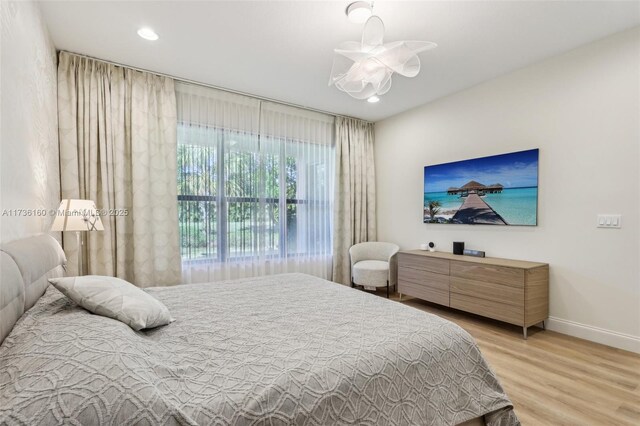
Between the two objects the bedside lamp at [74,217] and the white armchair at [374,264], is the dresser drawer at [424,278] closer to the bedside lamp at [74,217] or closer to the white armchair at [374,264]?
the white armchair at [374,264]

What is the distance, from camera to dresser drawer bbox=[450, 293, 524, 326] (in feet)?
9.53

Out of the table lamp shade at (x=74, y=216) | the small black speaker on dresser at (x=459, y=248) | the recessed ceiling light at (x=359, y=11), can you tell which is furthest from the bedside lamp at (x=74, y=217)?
the small black speaker on dresser at (x=459, y=248)

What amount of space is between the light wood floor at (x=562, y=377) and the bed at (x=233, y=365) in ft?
2.33

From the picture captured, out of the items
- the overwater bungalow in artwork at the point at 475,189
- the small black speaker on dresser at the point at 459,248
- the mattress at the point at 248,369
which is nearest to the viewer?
the mattress at the point at 248,369

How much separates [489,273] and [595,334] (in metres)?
0.97

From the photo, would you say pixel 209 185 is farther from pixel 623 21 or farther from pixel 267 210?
pixel 623 21

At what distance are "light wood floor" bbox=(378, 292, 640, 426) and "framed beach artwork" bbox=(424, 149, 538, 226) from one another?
117 centimetres

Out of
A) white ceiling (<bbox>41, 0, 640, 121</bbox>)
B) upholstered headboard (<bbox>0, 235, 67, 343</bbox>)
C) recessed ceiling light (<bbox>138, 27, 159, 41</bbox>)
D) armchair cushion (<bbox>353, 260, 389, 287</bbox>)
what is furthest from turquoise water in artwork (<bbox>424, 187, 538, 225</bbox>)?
upholstered headboard (<bbox>0, 235, 67, 343</bbox>)

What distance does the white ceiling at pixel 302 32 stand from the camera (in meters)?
2.28

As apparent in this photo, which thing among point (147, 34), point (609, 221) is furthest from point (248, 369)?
point (609, 221)

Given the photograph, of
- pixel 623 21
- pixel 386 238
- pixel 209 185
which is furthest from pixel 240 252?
pixel 623 21

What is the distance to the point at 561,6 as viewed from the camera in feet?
7.45

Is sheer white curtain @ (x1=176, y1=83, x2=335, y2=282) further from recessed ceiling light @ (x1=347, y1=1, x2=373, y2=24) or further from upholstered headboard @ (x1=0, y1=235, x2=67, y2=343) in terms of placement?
recessed ceiling light @ (x1=347, y1=1, x2=373, y2=24)

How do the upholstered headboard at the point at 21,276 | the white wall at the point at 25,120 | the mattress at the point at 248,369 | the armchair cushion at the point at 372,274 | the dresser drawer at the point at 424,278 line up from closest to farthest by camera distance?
the mattress at the point at 248,369 → the upholstered headboard at the point at 21,276 → the white wall at the point at 25,120 → the dresser drawer at the point at 424,278 → the armchair cushion at the point at 372,274
